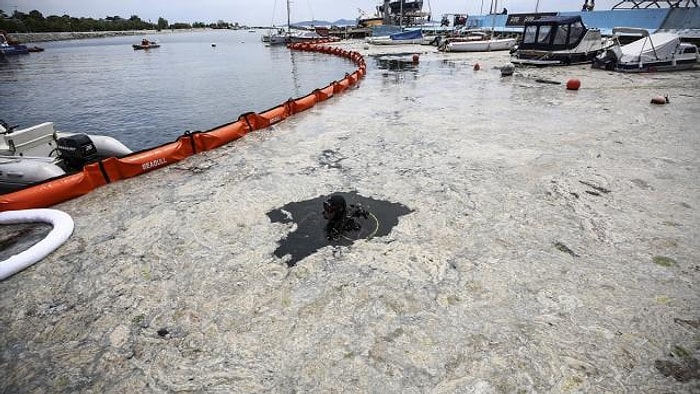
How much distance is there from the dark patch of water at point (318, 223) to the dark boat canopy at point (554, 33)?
2136cm

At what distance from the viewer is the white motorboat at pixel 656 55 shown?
17.7 m

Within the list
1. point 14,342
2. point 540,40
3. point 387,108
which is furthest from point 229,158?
point 540,40

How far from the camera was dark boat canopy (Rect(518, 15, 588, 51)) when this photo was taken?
20406mm

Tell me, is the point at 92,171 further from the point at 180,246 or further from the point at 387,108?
the point at 387,108

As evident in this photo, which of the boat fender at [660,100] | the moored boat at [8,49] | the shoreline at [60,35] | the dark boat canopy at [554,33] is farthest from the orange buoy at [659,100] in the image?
the shoreline at [60,35]

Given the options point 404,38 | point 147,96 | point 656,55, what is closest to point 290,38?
point 404,38

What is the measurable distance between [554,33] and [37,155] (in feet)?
85.7

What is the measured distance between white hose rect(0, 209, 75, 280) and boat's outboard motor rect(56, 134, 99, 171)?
238 cm

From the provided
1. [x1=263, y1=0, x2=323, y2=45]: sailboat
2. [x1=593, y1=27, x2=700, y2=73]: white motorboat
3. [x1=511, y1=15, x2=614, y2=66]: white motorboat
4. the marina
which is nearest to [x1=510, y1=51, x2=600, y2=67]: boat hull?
[x1=511, y1=15, x2=614, y2=66]: white motorboat

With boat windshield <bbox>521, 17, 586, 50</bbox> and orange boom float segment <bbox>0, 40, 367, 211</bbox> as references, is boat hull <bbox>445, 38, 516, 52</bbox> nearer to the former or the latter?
boat windshield <bbox>521, 17, 586, 50</bbox>

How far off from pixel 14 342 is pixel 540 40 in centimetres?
2708

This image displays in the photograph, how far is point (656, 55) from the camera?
17.9 m

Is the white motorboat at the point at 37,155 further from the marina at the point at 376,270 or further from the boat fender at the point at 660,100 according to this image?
the boat fender at the point at 660,100

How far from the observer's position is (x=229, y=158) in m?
8.52
